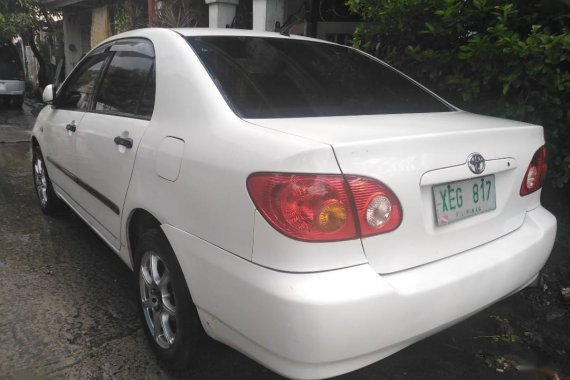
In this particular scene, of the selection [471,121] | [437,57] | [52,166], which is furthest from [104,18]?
[471,121]

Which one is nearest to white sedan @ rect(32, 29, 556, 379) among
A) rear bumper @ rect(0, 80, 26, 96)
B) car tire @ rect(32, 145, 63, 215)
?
car tire @ rect(32, 145, 63, 215)

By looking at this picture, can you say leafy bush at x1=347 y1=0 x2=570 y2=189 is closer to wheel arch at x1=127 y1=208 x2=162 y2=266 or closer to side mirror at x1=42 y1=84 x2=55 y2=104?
wheel arch at x1=127 y1=208 x2=162 y2=266

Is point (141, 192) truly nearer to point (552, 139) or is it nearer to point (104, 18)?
point (552, 139)

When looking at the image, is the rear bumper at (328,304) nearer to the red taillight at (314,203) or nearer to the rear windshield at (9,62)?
the red taillight at (314,203)

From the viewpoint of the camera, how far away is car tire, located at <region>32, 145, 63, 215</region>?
4.29 m

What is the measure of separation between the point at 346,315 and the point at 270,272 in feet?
0.90

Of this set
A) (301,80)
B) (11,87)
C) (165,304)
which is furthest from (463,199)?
(11,87)

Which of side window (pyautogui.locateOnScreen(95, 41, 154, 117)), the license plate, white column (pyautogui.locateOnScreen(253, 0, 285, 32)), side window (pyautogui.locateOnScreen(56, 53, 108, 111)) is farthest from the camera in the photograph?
white column (pyautogui.locateOnScreen(253, 0, 285, 32))

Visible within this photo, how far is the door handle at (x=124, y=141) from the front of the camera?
237 centimetres

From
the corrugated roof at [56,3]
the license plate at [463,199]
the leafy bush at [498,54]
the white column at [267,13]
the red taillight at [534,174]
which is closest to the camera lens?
the license plate at [463,199]

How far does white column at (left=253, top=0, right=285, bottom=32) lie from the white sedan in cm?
353

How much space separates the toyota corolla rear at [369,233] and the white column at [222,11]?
192 inches

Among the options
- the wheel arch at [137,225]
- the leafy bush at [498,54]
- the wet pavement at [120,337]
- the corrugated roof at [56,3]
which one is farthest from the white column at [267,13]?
the corrugated roof at [56,3]

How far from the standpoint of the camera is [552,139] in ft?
9.51
